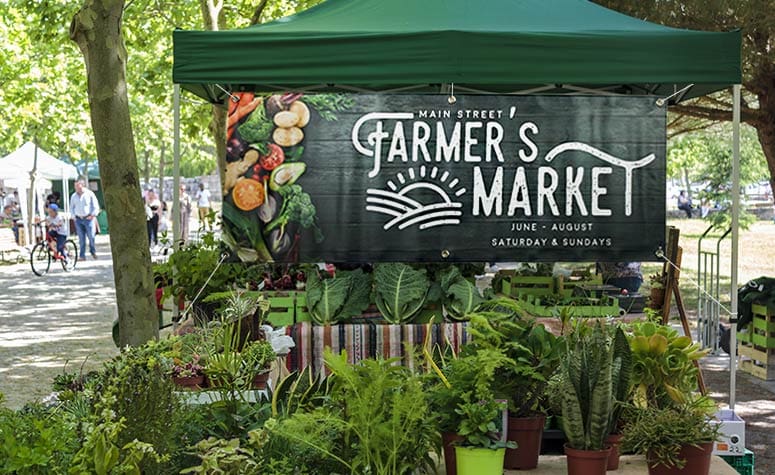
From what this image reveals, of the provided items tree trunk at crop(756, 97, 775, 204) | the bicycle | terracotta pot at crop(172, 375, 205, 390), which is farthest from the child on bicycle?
terracotta pot at crop(172, 375, 205, 390)

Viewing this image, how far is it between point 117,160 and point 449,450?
325cm

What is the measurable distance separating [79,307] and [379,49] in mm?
10402

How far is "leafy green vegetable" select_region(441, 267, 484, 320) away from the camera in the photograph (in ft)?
A: 19.5

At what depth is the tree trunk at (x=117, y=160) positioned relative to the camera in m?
5.50

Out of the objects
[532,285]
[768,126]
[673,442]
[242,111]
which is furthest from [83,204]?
[673,442]

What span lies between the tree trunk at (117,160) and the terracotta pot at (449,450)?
2954 mm

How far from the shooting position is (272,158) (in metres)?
5.75

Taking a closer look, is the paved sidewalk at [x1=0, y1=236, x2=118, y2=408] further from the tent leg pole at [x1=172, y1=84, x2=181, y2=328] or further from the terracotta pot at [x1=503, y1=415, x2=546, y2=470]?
the terracotta pot at [x1=503, y1=415, x2=546, y2=470]

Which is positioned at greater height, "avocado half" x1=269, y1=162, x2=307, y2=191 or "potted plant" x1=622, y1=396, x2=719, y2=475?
"avocado half" x1=269, y1=162, x2=307, y2=191

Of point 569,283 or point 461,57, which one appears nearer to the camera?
point 461,57

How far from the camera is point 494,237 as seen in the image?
18.8 feet

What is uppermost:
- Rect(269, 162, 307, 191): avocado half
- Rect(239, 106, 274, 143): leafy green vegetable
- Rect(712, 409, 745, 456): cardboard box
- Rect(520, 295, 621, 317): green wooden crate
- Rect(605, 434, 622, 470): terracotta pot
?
Rect(239, 106, 274, 143): leafy green vegetable

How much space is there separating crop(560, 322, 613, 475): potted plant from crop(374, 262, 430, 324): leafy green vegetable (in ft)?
9.45

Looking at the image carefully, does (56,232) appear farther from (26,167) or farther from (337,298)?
(337,298)
